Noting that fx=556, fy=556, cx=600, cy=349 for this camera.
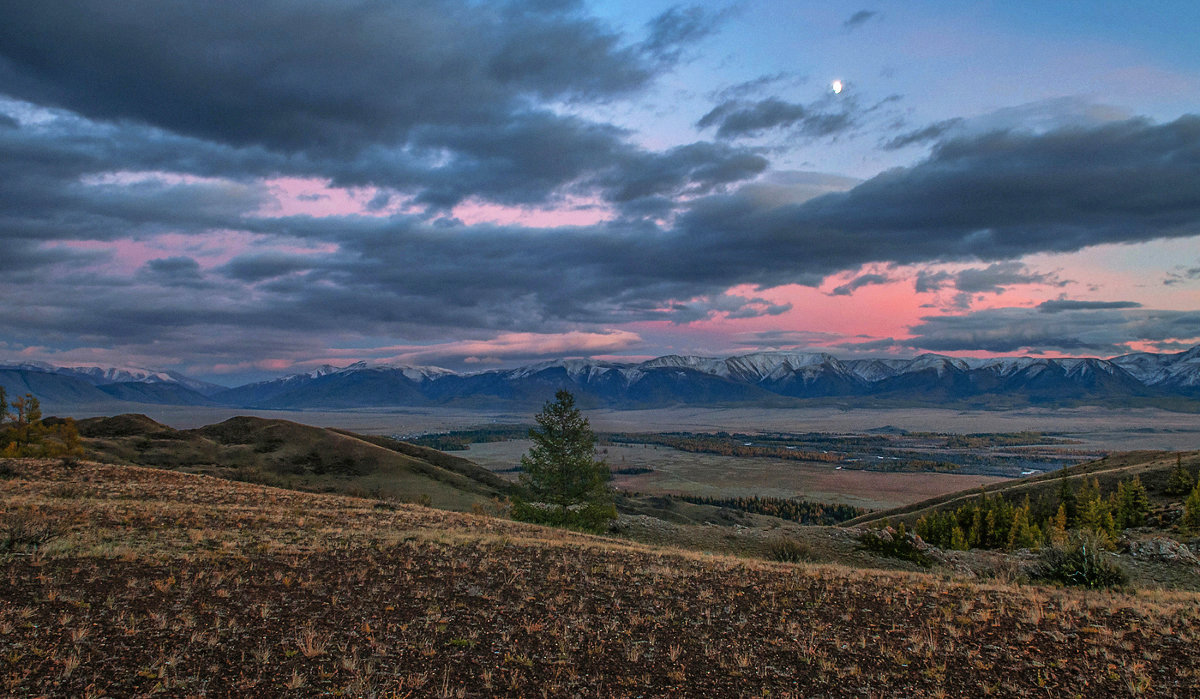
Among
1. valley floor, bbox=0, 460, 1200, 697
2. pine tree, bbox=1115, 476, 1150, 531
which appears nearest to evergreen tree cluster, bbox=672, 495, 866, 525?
pine tree, bbox=1115, 476, 1150, 531

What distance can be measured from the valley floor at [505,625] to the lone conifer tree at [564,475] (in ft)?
69.4

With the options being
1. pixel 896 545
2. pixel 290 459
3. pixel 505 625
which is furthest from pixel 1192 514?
pixel 290 459

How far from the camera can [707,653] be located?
11.5m

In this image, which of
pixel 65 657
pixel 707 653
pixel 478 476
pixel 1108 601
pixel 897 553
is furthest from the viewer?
pixel 478 476

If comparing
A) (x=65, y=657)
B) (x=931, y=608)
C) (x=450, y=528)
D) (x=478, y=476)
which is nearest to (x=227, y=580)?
(x=65, y=657)

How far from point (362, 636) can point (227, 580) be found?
549 centimetres

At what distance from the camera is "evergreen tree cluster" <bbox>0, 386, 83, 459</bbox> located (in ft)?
189

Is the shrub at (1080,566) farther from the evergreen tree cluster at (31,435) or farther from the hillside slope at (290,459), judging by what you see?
the evergreen tree cluster at (31,435)

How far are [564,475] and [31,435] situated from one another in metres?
62.5

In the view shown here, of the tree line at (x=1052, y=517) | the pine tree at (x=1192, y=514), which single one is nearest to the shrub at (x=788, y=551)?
the tree line at (x=1052, y=517)

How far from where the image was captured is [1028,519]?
57.8m

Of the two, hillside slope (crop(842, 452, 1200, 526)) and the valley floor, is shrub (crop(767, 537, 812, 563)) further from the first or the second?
hillside slope (crop(842, 452, 1200, 526))

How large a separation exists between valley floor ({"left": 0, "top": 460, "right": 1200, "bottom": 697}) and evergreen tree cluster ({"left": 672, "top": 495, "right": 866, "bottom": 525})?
117m

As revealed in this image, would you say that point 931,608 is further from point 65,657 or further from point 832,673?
point 65,657
